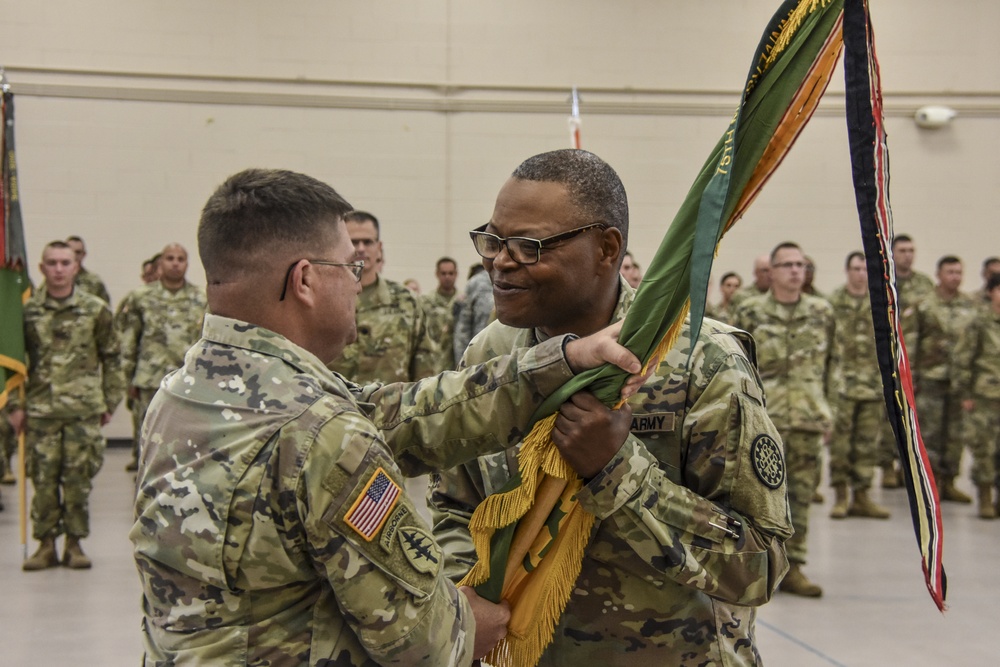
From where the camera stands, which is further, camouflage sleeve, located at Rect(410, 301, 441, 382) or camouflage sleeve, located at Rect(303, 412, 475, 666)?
camouflage sleeve, located at Rect(410, 301, 441, 382)

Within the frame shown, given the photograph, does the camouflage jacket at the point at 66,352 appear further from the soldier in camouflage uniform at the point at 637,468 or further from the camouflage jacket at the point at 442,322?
the soldier in camouflage uniform at the point at 637,468

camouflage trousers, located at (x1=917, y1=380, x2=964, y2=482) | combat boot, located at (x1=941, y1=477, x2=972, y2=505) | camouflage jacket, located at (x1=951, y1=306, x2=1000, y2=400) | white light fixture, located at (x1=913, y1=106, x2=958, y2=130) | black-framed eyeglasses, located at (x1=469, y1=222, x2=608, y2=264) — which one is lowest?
combat boot, located at (x1=941, y1=477, x2=972, y2=505)

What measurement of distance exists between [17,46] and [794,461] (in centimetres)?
870

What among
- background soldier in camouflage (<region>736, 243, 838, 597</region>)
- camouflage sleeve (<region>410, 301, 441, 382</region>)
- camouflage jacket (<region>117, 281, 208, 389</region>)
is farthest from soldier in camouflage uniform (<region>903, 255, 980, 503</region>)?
camouflage jacket (<region>117, 281, 208, 389</region>)

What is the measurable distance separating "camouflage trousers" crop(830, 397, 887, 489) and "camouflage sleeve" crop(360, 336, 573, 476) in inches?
249

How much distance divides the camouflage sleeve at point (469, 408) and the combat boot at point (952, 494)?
757cm

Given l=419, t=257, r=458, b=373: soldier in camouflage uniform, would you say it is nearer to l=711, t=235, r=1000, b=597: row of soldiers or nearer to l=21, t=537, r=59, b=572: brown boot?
l=711, t=235, r=1000, b=597: row of soldiers

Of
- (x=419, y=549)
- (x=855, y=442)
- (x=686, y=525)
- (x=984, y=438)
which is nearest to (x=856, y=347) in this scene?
(x=855, y=442)

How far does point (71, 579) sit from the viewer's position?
18.6 ft

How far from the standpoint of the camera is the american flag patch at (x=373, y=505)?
1.31 m

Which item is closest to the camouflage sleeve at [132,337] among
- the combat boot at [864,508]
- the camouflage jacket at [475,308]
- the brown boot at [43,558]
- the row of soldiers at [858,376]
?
the brown boot at [43,558]

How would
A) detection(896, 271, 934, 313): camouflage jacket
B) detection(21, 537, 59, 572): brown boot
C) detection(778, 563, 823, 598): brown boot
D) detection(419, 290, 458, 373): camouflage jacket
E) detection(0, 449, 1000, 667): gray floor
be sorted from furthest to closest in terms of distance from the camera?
detection(419, 290, 458, 373): camouflage jacket, detection(896, 271, 934, 313): camouflage jacket, detection(21, 537, 59, 572): brown boot, detection(778, 563, 823, 598): brown boot, detection(0, 449, 1000, 667): gray floor

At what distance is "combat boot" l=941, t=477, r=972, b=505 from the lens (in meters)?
8.20

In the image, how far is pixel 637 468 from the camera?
162 cm
